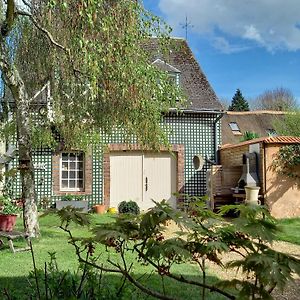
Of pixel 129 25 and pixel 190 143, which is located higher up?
pixel 129 25

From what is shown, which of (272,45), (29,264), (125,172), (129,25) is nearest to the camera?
(29,264)

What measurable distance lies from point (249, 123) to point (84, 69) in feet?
76.7

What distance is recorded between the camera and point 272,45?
18.8 m

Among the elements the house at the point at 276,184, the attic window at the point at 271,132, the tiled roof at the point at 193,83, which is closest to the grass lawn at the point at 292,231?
the house at the point at 276,184

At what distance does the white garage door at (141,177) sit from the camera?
15781 millimetres

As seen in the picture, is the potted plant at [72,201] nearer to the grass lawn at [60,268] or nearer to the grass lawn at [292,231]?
the grass lawn at [60,268]

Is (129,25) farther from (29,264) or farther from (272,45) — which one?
(272,45)

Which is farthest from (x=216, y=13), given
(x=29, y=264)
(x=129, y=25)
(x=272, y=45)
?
(x=272, y=45)

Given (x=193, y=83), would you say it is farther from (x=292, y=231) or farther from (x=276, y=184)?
(x=292, y=231)

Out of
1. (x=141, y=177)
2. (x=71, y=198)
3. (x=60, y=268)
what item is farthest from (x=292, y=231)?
(x=71, y=198)

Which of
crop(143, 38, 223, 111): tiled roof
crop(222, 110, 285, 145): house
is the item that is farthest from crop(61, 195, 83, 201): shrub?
crop(222, 110, 285, 145): house

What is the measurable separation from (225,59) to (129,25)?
581 inches

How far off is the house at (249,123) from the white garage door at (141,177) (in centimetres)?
1223

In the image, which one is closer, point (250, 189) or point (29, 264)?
point (29, 264)
